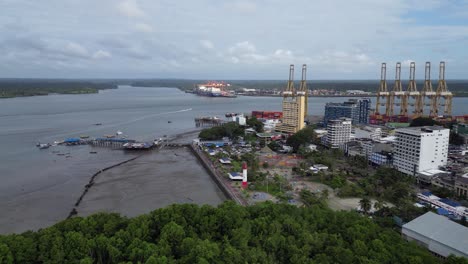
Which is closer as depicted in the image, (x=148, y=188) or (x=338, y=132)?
(x=148, y=188)

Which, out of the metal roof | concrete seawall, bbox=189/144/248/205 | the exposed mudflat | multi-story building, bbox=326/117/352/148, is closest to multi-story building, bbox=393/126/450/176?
multi-story building, bbox=326/117/352/148

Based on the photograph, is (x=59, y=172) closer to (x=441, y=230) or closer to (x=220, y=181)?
(x=220, y=181)

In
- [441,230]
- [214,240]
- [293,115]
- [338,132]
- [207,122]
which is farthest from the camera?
[207,122]

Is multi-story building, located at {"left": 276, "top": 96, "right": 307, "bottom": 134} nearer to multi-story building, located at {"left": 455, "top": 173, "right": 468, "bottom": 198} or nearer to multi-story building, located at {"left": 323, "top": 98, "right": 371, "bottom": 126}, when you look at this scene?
multi-story building, located at {"left": 323, "top": 98, "right": 371, "bottom": 126}

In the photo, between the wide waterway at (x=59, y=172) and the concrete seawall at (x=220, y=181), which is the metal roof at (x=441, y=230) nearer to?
the concrete seawall at (x=220, y=181)

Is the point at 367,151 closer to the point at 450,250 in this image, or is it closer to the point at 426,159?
the point at 426,159

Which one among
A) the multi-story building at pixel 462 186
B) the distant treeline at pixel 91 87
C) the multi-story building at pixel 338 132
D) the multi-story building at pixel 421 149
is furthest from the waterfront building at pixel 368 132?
the distant treeline at pixel 91 87

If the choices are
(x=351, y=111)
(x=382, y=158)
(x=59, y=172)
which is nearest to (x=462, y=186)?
(x=382, y=158)
